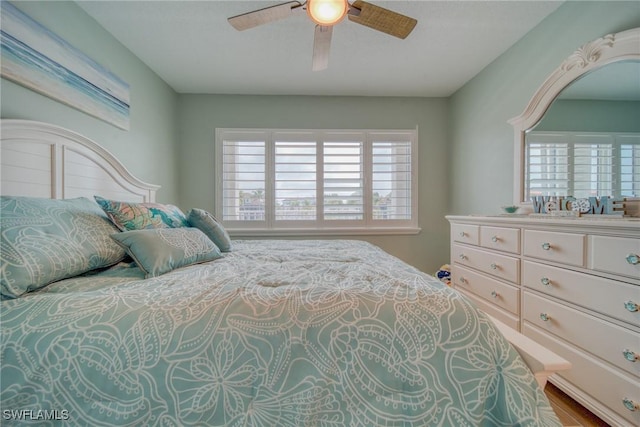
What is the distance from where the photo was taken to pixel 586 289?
1.25 meters

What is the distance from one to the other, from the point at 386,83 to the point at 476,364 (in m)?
2.95

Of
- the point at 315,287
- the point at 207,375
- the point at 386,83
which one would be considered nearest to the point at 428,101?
the point at 386,83

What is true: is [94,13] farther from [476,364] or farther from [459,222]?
[459,222]

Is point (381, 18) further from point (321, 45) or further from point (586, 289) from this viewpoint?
point (586, 289)

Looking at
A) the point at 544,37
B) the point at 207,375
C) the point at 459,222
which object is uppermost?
the point at 544,37

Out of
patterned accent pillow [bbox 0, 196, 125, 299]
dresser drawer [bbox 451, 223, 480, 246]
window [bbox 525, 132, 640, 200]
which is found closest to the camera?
patterned accent pillow [bbox 0, 196, 125, 299]

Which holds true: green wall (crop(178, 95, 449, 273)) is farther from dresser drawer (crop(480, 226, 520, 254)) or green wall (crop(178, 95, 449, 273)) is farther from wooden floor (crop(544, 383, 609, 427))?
wooden floor (crop(544, 383, 609, 427))

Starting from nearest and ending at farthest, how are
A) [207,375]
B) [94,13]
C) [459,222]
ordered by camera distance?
[207,375] → [94,13] → [459,222]

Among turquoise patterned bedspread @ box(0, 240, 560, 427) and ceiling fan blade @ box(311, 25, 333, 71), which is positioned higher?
ceiling fan blade @ box(311, 25, 333, 71)

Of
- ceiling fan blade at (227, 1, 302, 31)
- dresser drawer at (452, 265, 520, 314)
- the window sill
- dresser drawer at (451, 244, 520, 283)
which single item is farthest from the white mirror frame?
ceiling fan blade at (227, 1, 302, 31)

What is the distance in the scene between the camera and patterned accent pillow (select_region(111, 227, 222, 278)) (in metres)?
1.12

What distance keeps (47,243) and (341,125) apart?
2935mm

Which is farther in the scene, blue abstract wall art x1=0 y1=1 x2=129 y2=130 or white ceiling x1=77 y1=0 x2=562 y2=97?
white ceiling x1=77 y1=0 x2=562 y2=97

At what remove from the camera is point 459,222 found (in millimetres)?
2252
